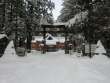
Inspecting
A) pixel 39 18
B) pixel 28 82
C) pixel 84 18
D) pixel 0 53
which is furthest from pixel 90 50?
pixel 28 82

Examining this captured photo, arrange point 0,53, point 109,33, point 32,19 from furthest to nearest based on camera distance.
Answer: point 32,19
point 109,33
point 0,53

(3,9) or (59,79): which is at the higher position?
(3,9)

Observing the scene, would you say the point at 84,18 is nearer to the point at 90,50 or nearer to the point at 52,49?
the point at 90,50

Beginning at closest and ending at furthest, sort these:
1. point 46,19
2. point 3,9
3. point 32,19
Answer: point 3,9
point 32,19
point 46,19

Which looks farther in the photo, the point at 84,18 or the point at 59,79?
the point at 84,18

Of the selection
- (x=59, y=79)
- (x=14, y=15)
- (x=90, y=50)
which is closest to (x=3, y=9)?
(x=14, y=15)

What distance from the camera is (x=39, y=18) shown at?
36125 mm

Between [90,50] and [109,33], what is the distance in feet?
7.63

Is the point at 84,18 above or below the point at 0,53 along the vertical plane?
above

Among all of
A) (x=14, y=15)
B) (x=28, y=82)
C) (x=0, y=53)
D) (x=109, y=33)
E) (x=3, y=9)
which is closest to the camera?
(x=28, y=82)

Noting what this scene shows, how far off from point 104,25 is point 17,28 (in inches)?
394

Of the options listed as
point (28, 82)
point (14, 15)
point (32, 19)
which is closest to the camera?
point (28, 82)

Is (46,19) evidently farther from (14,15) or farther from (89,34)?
(89,34)

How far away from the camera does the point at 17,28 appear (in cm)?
3130
